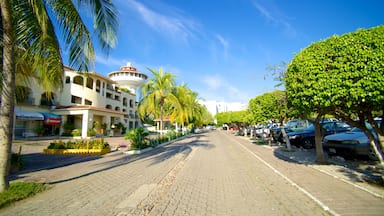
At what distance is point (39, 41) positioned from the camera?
5.18m

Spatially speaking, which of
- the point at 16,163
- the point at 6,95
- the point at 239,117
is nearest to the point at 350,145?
the point at 6,95

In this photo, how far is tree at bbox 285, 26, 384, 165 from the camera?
4.34 m

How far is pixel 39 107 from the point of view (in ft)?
80.2

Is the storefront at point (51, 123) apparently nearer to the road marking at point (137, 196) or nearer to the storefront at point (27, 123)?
the storefront at point (27, 123)

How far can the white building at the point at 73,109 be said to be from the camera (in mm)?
23048

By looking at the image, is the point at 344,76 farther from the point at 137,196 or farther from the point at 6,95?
the point at 6,95

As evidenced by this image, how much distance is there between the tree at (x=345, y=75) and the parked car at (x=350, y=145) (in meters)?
3.25

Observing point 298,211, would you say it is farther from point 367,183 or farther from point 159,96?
point 159,96

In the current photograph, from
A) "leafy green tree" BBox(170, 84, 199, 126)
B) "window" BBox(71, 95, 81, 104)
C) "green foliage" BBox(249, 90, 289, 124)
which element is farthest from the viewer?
"window" BBox(71, 95, 81, 104)

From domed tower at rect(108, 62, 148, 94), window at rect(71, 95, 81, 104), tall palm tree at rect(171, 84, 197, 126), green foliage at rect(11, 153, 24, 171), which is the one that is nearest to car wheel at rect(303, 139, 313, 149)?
tall palm tree at rect(171, 84, 197, 126)

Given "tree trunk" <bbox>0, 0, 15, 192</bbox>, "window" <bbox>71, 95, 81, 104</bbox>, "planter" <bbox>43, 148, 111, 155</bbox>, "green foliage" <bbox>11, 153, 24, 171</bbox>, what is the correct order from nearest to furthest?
"tree trunk" <bbox>0, 0, 15, 192</bbox>, "green foliage" <bbox>11, 153, 24, 171</bbox>, "planter" <bbox>43, 148, 111, 155</bbox>, "window" <bbox>71, 95, 81, 104</bbox>

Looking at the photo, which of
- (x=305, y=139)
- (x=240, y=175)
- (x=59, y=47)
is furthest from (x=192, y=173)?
(x=305, y=139)

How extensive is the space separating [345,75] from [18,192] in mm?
8058

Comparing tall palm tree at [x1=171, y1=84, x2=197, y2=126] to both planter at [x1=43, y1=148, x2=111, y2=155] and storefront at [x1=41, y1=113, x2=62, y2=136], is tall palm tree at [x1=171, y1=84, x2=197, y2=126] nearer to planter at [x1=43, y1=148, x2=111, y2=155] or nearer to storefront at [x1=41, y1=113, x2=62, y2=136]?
planter at [x1=43, y1=148, x2=111, y2=155]
